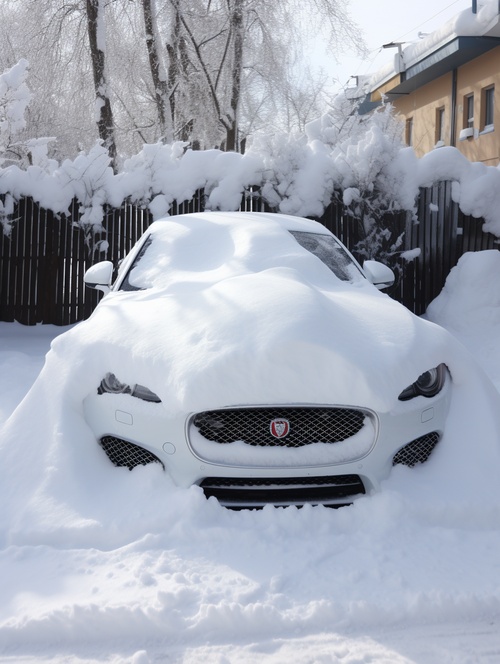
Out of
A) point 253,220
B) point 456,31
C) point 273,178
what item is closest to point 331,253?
point 253,220

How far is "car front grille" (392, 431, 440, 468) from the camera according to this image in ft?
10.8

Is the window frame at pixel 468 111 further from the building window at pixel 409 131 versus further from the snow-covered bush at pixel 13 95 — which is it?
the snow-covered bush at pixel 13 95

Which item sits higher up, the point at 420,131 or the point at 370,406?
the point at 420,131

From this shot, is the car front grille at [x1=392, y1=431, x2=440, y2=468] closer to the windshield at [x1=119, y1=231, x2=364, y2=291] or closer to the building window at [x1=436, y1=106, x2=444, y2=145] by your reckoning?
the windshield at [x1=119, y1=231, x2=364, y2=291]

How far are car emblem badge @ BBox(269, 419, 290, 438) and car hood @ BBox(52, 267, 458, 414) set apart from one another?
0.10m

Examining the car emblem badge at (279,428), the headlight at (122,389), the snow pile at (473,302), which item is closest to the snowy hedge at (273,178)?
the snow pile at (473,302)

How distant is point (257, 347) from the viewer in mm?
3193

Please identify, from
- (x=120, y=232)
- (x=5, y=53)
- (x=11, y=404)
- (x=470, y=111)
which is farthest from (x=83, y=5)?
(x=11, y=404)

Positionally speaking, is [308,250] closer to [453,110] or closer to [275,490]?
[275,490]

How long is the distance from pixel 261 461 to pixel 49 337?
740cm

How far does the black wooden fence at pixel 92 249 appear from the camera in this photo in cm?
1052

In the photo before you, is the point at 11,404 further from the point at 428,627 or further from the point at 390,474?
the point at 428,627

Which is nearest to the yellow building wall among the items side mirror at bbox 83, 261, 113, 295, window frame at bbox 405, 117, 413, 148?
window frame at bbox 405, 117, 413, 148

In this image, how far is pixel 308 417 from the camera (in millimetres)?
3109
